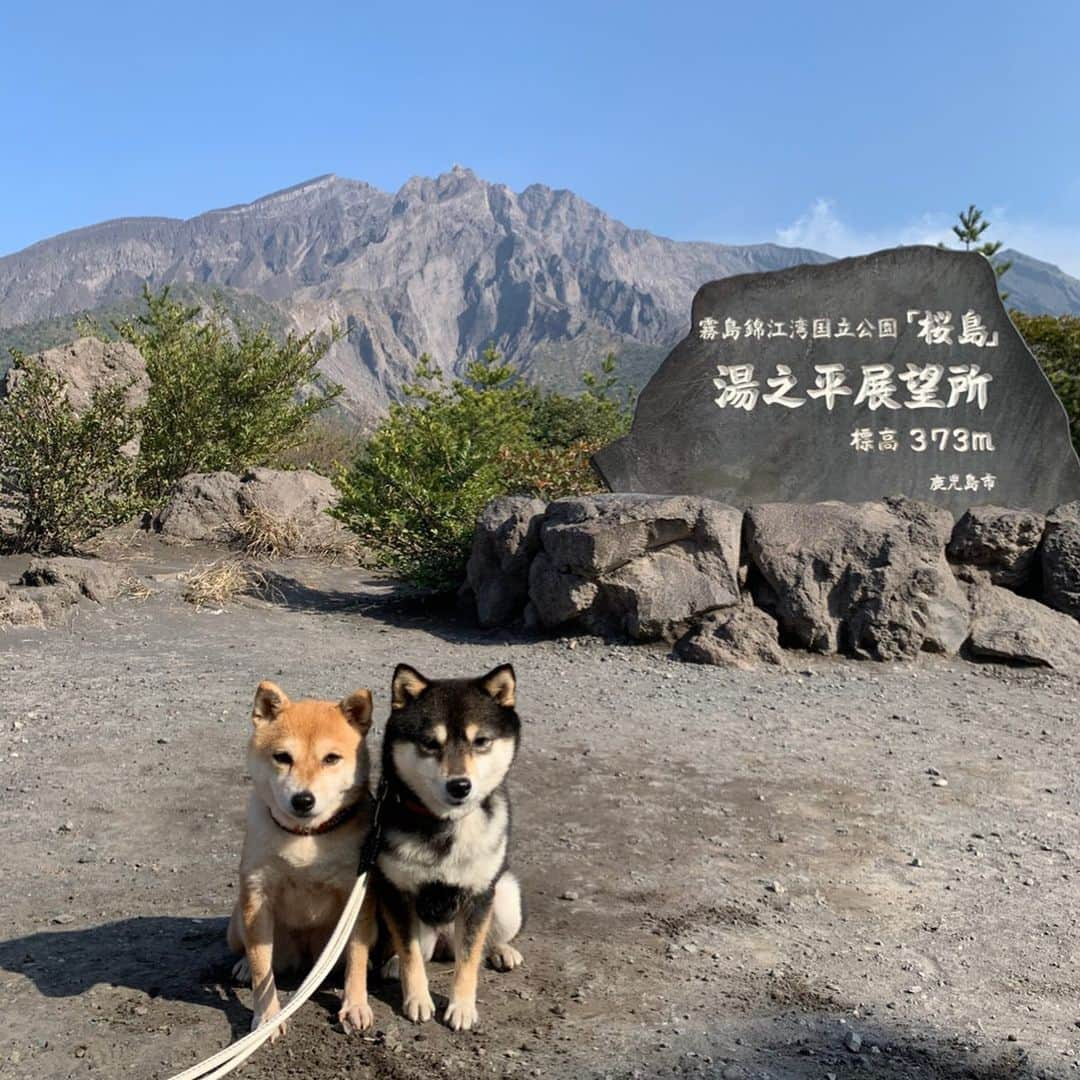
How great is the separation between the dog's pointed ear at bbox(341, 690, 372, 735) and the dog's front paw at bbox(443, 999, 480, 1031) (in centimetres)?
82

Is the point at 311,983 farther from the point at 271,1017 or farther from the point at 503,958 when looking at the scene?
the point at 503,958

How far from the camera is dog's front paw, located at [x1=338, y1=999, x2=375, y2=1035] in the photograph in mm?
3045

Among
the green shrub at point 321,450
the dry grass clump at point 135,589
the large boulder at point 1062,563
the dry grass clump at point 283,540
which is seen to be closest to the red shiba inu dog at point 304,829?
the dry grass clump at point 135,589

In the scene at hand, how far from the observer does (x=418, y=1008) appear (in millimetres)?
3131

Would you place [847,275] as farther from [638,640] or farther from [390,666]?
[390,666]

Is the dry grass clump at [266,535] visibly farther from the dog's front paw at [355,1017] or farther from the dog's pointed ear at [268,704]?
the dog's front paw at [355,1017]

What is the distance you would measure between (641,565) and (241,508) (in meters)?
6.53

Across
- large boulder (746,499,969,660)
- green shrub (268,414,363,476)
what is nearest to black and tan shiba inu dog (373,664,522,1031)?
large boulder (746,499,969,660)

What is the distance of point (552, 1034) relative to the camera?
3.13 meters

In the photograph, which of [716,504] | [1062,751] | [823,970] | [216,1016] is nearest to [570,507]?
[716,504]

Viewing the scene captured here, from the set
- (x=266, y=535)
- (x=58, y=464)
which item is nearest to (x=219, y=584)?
(x=58, y=464)

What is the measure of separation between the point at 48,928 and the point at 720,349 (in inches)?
301

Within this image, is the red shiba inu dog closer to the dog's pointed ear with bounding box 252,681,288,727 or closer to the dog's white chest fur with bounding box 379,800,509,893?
the dog's pointed ear with bounding box 252,681,288,727

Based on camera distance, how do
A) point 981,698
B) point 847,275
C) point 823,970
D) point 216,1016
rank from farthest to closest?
point 847,275, point 981,698, point 823,970, point 216,1016
